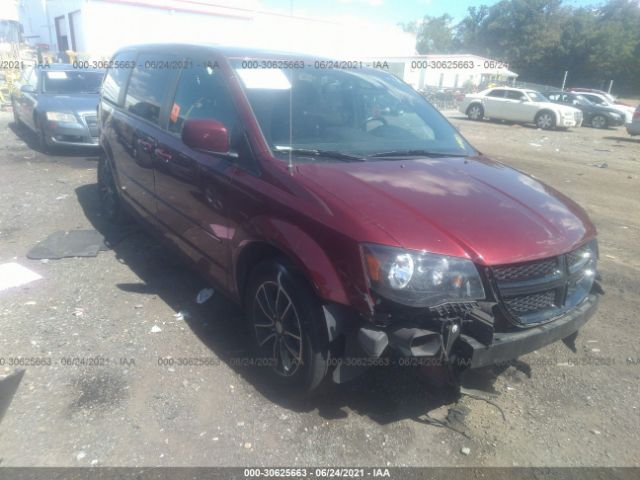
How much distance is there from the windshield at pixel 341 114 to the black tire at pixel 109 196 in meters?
2.72

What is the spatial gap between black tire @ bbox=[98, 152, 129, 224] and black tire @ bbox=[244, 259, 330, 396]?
2909 mm

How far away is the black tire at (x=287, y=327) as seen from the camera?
2.55 metres

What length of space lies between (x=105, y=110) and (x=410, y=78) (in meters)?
42.3

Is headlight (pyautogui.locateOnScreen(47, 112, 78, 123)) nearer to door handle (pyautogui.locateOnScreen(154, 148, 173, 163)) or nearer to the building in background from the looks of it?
door handle (pyautogui.locateOnScreen(154, 148, 173, 163))

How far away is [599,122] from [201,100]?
22.7 m

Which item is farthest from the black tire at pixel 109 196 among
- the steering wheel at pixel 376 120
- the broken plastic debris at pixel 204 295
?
the steering wheel at pixel 376 120

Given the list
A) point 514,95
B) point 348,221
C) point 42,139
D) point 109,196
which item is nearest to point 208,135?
point 348,221

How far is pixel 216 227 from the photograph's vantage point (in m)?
3.20

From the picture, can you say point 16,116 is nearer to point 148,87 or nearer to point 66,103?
point 66,103

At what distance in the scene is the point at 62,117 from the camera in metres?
8.91

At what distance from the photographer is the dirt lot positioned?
2521 mm

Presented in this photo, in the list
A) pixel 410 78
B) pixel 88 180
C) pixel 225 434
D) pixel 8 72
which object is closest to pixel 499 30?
pixel 410 78

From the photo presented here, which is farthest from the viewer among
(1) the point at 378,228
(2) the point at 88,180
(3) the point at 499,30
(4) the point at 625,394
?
(3) the point at 499,30

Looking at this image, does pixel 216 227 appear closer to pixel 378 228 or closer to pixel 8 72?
pixel 378 228
